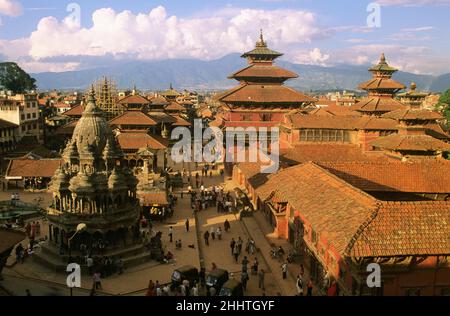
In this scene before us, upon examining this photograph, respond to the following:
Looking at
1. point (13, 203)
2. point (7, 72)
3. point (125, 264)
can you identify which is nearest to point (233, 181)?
point (13, 203)

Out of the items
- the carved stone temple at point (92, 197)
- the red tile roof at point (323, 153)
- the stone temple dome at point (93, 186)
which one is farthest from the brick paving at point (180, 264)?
the red tile roof at point (323, 153)

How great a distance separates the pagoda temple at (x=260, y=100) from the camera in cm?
4516

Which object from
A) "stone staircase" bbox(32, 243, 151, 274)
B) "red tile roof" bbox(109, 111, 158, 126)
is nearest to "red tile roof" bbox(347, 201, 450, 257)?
"stone staircase" bbox(32, 243, 151, 274)

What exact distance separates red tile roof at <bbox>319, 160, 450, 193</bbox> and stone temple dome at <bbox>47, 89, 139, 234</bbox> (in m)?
12.1

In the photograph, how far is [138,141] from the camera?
147 feet

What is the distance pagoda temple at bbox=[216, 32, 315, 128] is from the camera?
4516 centimetres

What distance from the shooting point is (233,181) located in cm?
4725

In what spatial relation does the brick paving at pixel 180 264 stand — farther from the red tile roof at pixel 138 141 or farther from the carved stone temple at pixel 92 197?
the red tile roof at pixel 138 141

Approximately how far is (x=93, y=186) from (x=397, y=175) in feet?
57.0

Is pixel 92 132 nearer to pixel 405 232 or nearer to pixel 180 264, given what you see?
pixel 180 264

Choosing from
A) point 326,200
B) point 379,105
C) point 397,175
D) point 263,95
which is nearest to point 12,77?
point 263,95
